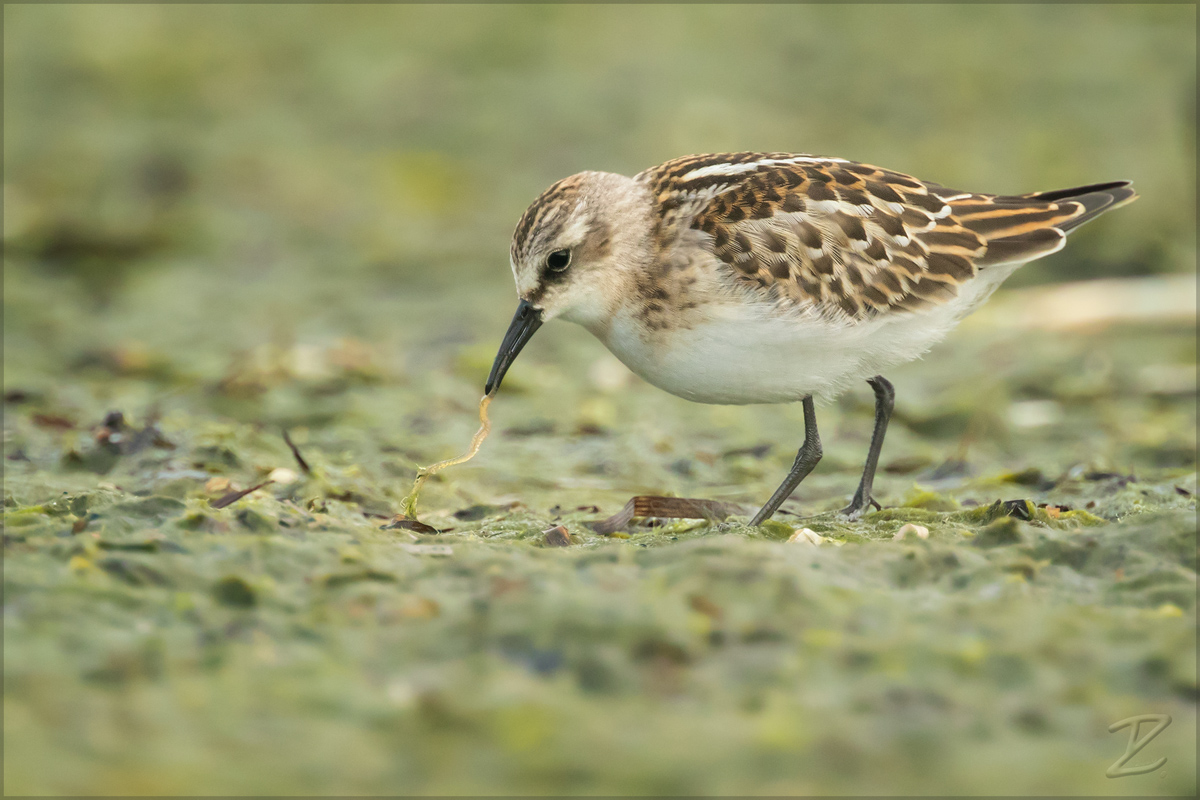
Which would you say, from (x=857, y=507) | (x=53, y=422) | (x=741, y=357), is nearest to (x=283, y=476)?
(x=53, y=422)

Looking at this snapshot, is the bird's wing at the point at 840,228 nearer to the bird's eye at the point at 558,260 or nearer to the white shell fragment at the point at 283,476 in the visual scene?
the bird's eye at the point at 558,260

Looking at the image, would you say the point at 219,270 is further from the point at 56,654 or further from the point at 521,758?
the point at 521,758

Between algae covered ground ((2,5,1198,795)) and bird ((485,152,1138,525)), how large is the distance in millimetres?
707

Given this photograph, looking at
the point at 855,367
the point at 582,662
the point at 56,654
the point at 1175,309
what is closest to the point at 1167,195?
the point at 1175,309

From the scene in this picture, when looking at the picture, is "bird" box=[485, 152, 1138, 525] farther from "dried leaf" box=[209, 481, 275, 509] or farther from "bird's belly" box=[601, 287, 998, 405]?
"dried leaf" box=[209, 481, 275, 509]

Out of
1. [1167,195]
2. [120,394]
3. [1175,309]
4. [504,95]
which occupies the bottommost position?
[120,394]

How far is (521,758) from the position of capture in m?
3.09

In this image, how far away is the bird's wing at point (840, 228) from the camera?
541 cm

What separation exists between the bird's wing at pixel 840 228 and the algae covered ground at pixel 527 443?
40.4 inches

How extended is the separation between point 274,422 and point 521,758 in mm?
4887

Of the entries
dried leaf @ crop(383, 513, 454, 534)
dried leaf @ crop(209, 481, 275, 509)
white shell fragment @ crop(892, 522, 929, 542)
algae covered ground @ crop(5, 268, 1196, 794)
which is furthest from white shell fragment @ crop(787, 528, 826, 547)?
dried leaf @ crop(209, 481, 275, 509)

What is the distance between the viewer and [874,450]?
6133 millimetres

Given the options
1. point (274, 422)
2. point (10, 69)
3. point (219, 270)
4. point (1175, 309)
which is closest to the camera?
point (274, 422)

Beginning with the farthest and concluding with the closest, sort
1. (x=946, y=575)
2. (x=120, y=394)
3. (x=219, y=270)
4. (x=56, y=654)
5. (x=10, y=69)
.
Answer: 1. (x=10, y=69)
2. (x=219, y=270)
3. (x=120, y=394)
4. (x=946, y=575)
5. (x=56, y=654)
